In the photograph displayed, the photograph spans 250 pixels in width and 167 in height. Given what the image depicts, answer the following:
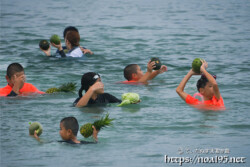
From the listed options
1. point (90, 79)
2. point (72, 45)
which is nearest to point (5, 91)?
point (90, 79)

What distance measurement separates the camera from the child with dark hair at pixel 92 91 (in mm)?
11797

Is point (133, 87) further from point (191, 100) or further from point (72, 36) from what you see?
point (72, 36)

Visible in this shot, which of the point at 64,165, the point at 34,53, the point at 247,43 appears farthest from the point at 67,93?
the point at 247,43

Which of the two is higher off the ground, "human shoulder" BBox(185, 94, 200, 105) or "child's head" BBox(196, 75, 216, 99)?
"child's head" BBox(196, 75, 216, 99)

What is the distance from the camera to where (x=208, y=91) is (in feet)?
38.5

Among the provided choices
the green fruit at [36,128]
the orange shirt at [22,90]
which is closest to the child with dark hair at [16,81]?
the orange shirt at [22,90]

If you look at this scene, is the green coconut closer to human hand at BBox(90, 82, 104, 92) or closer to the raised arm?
human hand at BBox(90, 82, 104, 92)

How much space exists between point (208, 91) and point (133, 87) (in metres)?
3.67

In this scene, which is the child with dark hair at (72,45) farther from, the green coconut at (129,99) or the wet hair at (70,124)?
the wet hair at (70,124)

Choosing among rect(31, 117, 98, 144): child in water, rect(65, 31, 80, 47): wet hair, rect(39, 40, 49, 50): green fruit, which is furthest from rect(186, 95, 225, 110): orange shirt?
rect(39, 40, 49, 50): green fruit

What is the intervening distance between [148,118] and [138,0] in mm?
34681

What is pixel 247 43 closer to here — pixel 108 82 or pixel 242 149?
pixel 108 82

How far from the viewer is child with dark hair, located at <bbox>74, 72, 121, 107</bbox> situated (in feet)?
38.7

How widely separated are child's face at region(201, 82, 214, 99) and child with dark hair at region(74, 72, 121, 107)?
6.58 feet
